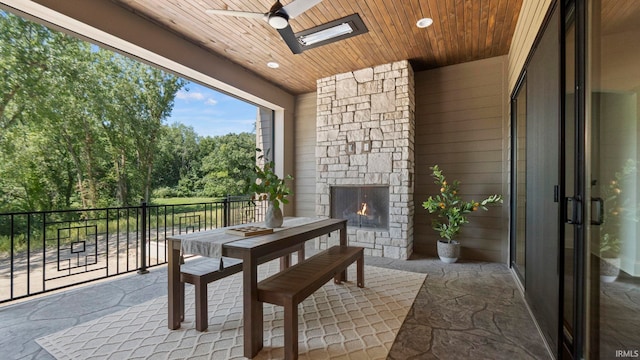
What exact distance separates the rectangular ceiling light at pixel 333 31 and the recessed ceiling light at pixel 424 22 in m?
0.61

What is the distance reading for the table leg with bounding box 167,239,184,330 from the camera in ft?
6.49

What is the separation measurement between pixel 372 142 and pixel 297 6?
2539 mm

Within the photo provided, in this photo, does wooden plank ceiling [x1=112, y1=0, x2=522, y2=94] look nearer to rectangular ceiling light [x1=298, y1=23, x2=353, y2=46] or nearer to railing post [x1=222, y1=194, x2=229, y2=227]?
rectangular ceiling light [x1=298, y1=23, x2=353, y2=46]

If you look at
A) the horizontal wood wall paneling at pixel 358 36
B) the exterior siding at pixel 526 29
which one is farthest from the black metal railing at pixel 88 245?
the exterior siding at pixel 526 29

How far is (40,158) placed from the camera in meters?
4.77

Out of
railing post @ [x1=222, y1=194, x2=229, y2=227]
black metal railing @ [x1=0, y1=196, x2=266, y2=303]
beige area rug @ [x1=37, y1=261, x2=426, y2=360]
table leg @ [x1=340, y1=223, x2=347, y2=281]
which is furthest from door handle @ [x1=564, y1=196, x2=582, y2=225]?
railing post @ [x1=222, y1=194, x2=229, y2=227]

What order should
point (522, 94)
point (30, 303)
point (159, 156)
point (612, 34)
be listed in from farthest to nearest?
point (159, 156) → point (522, 94) → point (30, 303) → point (612, 34)

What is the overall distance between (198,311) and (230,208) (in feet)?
8.95

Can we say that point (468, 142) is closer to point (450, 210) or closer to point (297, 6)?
point (450, 210)

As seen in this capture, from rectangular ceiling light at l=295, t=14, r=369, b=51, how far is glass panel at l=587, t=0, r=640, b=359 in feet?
6.95

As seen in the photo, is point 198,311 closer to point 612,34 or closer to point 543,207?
point 543,207

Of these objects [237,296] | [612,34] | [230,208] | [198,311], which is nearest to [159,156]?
[230,208]

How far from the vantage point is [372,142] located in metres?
4.22

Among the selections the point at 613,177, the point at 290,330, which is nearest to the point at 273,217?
the point at 290,330
